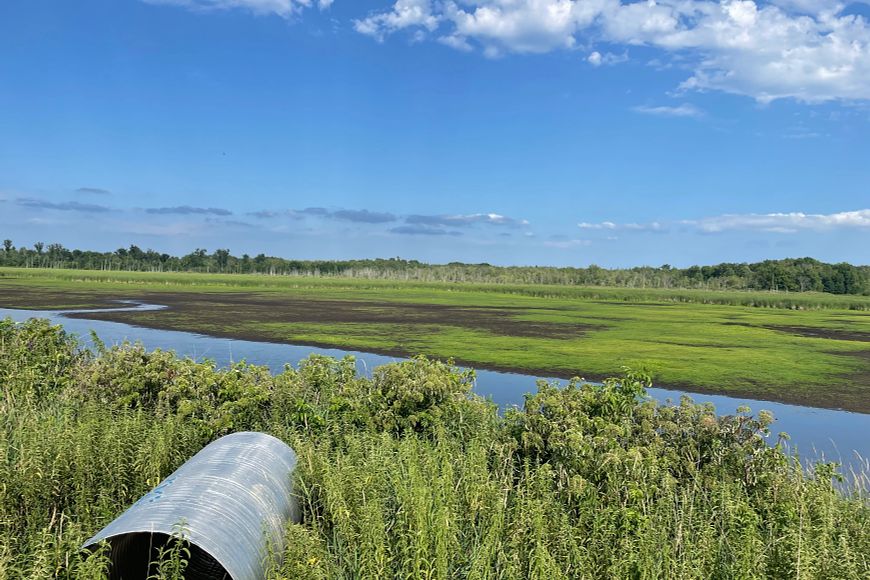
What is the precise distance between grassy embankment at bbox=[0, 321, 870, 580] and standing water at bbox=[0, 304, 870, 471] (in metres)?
2.06

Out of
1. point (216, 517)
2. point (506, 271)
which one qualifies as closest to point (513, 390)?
point (216, 517)

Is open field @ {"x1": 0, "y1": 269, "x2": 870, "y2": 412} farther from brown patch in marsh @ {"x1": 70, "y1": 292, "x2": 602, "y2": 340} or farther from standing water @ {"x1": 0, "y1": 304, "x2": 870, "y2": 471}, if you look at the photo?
standing water @ {"x1": 0, "y1": 304, "x2": 870, "y2": 471}

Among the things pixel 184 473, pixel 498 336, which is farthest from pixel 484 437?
pixel 498 336

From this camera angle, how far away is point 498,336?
3164 cm

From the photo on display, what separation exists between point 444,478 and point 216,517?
2609mm

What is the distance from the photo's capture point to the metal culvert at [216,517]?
4.55m

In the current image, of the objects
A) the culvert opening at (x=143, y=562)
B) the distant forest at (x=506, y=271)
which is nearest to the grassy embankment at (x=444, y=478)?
the culvert opening at (x=143, y=562)

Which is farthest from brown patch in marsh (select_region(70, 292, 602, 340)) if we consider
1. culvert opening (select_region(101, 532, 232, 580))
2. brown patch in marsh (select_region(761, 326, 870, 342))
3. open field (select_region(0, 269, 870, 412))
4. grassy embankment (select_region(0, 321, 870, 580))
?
culvert opening (select_region(101, 532, 232, 580))

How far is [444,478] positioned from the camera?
658 centimetres

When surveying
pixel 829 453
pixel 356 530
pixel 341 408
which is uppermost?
pixel 341 408

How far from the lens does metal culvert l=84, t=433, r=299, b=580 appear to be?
14.9 ft

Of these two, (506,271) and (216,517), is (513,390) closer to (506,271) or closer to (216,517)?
(216,517)

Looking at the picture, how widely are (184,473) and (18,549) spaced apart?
1.79 metres

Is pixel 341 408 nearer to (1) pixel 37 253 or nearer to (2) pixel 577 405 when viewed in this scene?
(2) pixel 577 405
